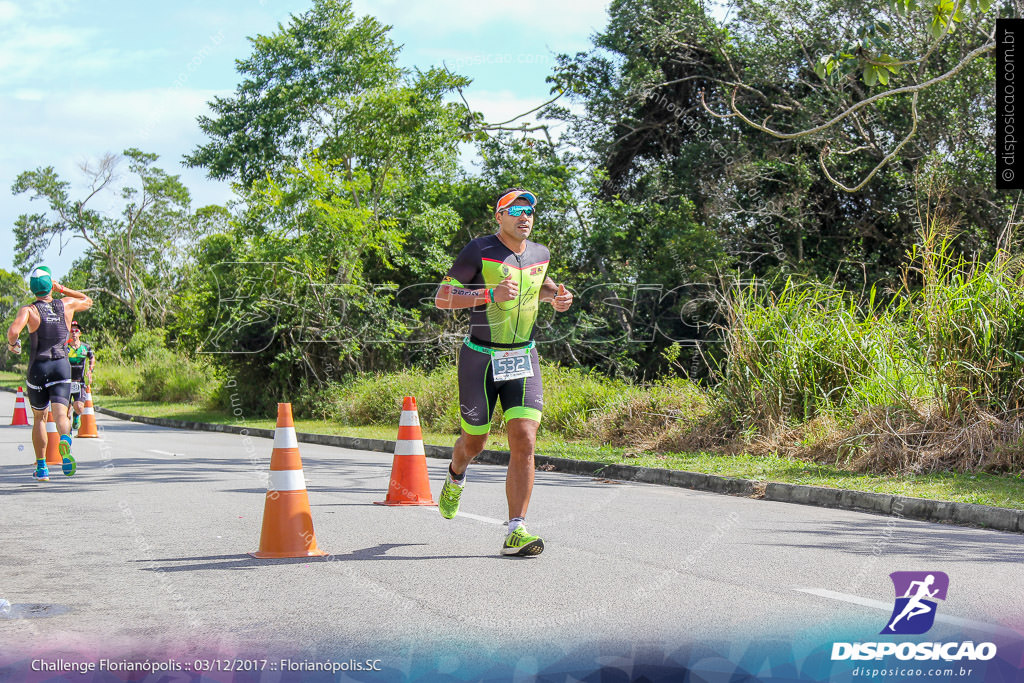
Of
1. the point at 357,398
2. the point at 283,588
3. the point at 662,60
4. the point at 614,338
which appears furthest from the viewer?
the point at 662,60

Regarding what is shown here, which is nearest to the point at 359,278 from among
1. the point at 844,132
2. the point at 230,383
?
the point at 230,383

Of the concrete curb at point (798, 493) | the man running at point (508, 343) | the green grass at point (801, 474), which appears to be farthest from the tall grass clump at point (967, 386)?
the man running at point (508, 343)

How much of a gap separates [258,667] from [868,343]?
1000 cm

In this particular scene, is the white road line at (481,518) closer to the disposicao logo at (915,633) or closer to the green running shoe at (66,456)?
the disposicao logo at (915,633)

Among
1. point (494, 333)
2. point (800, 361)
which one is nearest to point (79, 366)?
point (800, 361)

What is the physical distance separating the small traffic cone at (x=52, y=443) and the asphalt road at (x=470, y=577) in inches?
60.2

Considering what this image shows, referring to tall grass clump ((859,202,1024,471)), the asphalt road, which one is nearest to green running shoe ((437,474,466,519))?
the asphalt road

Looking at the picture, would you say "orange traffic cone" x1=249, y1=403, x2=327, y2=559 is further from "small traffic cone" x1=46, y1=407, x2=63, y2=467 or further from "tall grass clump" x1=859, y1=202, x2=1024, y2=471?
"tall grass clump" x1=859, y1=202, x2=1024, y2=471

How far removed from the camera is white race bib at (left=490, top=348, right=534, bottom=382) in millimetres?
6391

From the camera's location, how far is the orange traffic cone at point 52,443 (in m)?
11.0

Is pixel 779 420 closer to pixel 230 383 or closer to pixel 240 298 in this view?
pixel 240 298

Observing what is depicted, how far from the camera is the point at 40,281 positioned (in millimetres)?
10344

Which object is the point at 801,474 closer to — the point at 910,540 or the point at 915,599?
the point at 910,540

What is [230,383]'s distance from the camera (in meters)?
25.7
